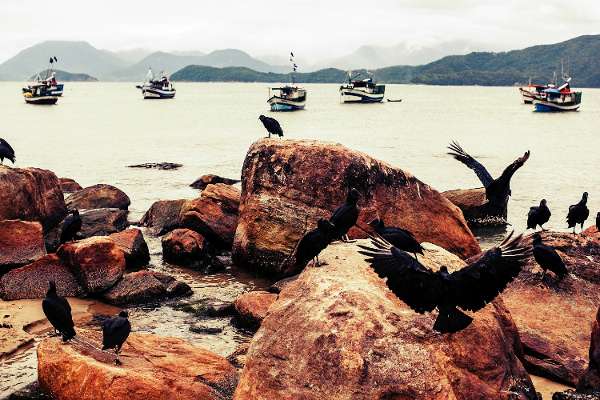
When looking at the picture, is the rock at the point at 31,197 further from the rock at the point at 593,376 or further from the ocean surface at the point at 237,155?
the rock at the point at 593,376

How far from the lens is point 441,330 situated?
595cm

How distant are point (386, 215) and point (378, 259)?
23.6 ft

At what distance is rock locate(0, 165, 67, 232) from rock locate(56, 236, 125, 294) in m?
3.75

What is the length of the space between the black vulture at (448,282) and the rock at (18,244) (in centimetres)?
979

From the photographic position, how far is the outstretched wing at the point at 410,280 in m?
6.02

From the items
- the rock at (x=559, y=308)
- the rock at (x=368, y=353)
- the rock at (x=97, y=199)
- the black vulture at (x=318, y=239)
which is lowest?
the rock at (x=97, y=199)

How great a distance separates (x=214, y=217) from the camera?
629 inches

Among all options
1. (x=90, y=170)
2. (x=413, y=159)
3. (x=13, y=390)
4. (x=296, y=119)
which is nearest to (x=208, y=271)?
(x=13, y=390)

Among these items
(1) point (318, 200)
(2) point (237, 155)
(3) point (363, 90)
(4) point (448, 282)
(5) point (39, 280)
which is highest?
(4) point (448, 282)

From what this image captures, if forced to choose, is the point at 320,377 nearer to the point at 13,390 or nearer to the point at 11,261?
the point at 13,390

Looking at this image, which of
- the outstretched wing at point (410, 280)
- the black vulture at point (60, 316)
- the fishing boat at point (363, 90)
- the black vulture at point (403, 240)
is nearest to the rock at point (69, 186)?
the black vulture at point (60, 316)

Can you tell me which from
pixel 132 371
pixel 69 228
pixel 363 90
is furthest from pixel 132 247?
pixel 363 90

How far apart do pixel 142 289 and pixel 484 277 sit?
812 centimetres

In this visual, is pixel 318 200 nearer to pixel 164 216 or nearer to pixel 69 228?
pixel 69 228
